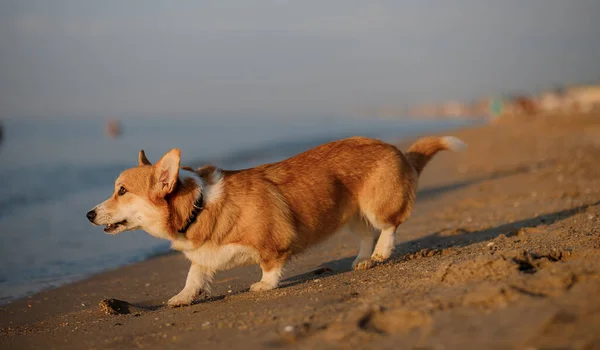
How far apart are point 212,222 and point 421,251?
2204 millimetres

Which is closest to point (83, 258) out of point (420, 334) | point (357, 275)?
point (357, 275)

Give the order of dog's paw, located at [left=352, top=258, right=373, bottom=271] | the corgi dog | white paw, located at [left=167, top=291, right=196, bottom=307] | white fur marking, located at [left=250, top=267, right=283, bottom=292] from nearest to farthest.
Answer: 1. the corgi dog
2. white paw, located at [left=167, top=291, right=196, bottom=307]
3. white fur marking, located at [left=250, top=267, right=283, bottom=292]
4. dog's paw, located at [left=352, top=258, right=373, bottom=271]

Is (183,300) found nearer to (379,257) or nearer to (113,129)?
(379,257)

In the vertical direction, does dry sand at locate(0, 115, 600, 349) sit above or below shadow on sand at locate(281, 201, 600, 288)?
above

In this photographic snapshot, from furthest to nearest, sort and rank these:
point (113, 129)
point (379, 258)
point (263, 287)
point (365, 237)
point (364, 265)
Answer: point (113, 129), point (365, 237), point (379, 258), point (364, 265), point (263, 287)

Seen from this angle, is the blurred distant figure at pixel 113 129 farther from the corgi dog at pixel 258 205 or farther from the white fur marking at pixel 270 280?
the white fur marking at pixel 270 280

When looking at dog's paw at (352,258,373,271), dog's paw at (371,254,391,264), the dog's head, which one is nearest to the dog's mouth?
the dog's head

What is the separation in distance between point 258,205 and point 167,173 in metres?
0.79

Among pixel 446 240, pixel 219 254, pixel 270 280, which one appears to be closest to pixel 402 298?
pixel 270 280

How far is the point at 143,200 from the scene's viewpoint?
15.8ft

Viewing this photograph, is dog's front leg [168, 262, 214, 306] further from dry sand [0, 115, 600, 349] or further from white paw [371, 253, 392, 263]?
white paw [371, 253, 392, 263]

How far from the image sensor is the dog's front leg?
4961mm

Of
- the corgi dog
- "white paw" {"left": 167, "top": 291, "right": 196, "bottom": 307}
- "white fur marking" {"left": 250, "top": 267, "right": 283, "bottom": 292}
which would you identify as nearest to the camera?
the corgi dog

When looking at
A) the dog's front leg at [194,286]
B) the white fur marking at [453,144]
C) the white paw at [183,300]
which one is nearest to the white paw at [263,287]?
the dog's front leg at [194,286]
